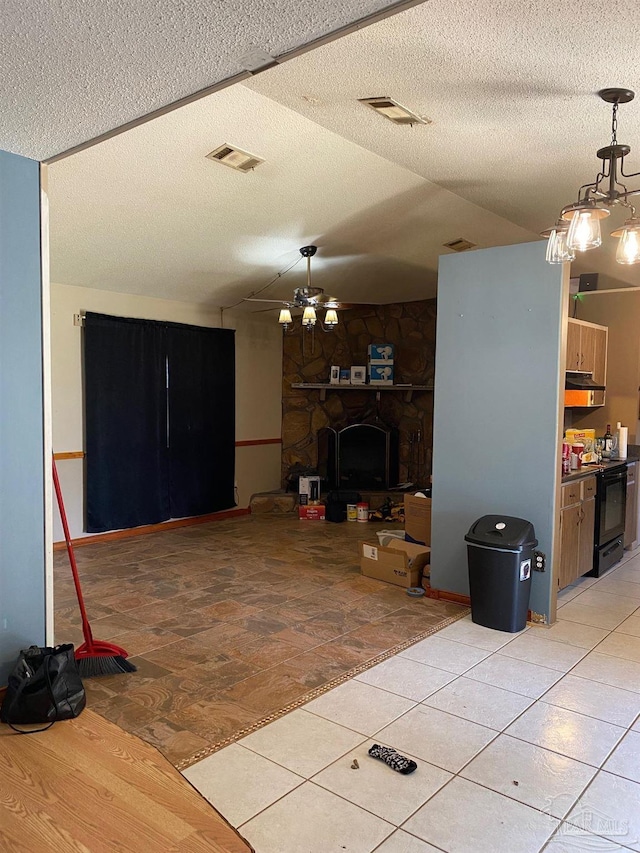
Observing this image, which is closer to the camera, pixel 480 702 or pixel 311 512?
pixel 480 702

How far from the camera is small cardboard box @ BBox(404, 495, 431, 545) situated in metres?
4.94

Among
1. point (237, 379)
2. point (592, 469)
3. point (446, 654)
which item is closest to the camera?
point (446, 654)

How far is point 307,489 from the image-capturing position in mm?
7609

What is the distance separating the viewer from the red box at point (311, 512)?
734 cm

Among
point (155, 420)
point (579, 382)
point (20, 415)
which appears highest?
point (579, 382)

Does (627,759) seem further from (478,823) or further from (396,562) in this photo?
(396,562)

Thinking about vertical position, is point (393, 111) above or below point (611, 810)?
above

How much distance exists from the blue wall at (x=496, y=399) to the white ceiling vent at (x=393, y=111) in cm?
105

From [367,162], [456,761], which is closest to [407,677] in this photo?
[456,761]

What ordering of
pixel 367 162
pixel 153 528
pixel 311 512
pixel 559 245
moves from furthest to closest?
pixel 311 512, pixel 153 528, pixel 367 162, pixel 559 245

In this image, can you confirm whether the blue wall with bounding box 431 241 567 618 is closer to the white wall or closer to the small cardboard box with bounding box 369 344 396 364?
the white wall

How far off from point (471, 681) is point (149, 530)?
4225 mm

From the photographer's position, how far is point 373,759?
2.50 m

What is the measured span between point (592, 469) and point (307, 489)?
3621mm
